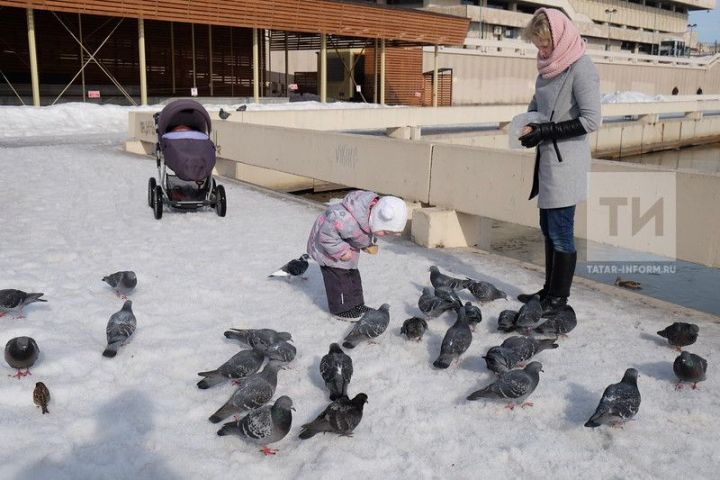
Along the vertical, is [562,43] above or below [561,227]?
above

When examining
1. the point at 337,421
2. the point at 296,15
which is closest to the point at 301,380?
the point at 337,421

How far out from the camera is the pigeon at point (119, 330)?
449cm

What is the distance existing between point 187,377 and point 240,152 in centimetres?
893

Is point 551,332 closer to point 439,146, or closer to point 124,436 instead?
point 124,436

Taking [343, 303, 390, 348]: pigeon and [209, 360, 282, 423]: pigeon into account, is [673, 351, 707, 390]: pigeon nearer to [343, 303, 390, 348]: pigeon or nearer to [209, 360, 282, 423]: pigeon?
[343, 303, 390, 348]: pigeon

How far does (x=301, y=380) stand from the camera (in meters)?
4.25

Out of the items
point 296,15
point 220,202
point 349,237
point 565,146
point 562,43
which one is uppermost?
point 296,15

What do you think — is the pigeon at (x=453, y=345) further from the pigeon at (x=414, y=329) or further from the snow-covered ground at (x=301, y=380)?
the pigeon at (x=414, y=329)

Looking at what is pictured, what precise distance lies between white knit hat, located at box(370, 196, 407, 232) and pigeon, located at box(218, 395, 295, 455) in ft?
5.65

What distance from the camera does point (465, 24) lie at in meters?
35.9

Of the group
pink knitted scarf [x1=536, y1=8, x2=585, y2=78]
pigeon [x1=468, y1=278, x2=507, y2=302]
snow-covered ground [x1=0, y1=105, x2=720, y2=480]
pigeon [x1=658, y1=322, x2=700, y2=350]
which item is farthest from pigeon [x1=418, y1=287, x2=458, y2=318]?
pink knitted scarf [x1=536, y1=8, x2=585, y2=78]

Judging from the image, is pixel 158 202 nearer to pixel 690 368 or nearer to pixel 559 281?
pixel 559 281

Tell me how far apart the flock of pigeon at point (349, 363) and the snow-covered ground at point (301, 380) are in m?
0.10

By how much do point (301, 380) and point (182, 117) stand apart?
5665 millimetres
